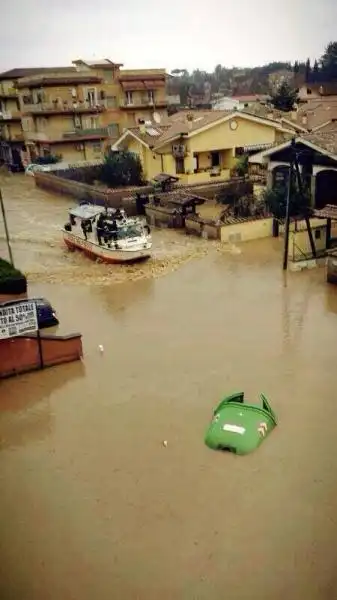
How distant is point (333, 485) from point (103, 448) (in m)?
4.35

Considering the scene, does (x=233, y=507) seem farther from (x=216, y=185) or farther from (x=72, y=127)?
(x=72, y=127)

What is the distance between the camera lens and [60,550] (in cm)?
824

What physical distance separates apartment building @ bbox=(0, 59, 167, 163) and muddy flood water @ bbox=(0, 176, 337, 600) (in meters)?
28.6

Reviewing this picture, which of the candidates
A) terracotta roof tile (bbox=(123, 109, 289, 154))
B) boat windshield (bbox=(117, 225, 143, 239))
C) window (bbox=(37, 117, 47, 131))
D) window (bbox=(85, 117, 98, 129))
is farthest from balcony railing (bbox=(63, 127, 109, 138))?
boat windshield (bbox=(117, 225, 143, 239))

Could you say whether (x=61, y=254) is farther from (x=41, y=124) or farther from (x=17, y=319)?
(x=41, y=124)

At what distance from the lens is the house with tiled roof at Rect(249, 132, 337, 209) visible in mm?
25953

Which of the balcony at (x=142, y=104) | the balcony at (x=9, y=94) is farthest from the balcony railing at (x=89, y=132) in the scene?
the balcony at (x=9, y=94)

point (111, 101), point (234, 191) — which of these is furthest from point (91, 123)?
point (234, 191)

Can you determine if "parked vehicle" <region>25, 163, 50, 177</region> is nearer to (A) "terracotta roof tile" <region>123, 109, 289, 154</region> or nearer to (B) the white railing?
(B) the white railing

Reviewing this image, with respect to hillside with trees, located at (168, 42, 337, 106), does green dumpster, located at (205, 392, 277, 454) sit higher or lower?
lower

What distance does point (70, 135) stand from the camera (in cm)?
4378

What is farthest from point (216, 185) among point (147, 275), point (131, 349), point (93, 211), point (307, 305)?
point (131, 349)

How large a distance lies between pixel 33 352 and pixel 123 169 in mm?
25064

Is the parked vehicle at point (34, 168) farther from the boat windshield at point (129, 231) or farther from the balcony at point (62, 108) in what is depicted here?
the boat windshield at point (129, 231)
